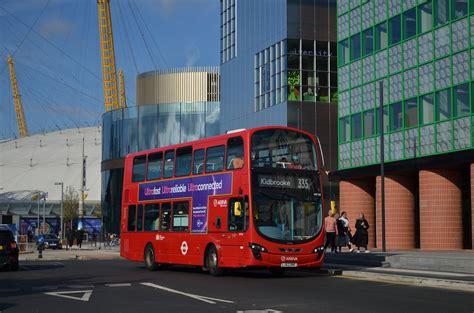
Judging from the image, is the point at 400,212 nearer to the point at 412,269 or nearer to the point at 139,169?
the point at 412,269

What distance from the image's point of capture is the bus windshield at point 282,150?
2212 centimetres

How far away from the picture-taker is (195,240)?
2450 centimetres

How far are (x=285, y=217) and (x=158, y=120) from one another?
6866 cm

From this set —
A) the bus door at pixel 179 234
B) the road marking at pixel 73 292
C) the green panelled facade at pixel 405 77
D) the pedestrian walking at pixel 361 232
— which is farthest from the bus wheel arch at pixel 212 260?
the green panelled facade at pixel 405 77

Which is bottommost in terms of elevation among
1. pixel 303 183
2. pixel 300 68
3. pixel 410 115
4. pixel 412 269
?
pixel 412 269

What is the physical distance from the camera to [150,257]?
27.5m

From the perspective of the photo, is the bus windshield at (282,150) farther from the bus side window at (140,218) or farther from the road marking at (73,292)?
the bus side window at (140,218)

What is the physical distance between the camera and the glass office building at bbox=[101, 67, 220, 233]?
3506 inches

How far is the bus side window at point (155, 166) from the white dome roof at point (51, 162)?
11250 centimetres

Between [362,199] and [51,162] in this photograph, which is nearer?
[362,199]

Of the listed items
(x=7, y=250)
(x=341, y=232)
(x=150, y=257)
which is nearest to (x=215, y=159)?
(x=150, y=257)

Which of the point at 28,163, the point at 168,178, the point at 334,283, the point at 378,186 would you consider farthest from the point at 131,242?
the point at 28,163

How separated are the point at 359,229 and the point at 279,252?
1180cm

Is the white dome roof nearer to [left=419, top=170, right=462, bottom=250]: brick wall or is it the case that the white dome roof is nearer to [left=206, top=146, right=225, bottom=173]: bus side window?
[left=419, top=170, right=462, bottom=250]: brick wall
